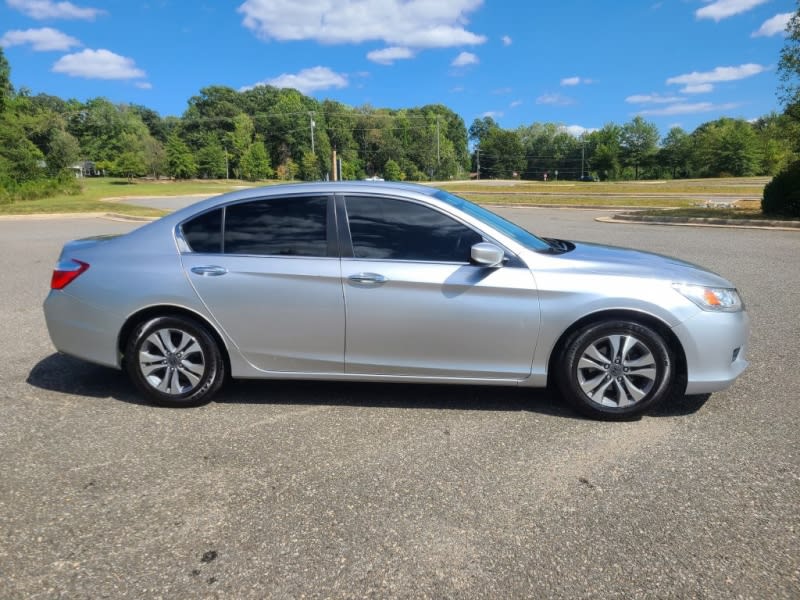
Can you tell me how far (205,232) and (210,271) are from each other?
13.6 inches

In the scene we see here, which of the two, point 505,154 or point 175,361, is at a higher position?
point 505,154

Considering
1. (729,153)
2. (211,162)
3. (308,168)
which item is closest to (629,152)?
(729,153)

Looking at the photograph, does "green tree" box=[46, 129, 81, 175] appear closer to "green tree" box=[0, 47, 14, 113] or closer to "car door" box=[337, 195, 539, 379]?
"green tree" box=[0, 47, 14, 113]

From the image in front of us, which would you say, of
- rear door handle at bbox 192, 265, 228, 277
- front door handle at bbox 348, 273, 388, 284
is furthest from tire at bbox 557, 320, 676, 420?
rear door handle at bbox 192, 265, 228, 277

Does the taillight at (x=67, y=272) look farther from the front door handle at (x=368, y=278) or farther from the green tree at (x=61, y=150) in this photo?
the green tree at (x=61, y=150)

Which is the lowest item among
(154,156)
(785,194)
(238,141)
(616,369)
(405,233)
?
(616,369)

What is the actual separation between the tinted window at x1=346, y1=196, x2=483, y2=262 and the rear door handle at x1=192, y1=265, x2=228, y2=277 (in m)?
0.95

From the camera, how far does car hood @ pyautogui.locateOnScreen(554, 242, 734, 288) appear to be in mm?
3754

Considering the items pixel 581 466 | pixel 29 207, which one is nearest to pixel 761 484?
pixel 581 466

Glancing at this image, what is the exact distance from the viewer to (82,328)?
410 cm

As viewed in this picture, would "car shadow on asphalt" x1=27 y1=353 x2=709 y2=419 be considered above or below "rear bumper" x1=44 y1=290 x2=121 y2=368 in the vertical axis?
below

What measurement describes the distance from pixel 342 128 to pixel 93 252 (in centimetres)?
11117

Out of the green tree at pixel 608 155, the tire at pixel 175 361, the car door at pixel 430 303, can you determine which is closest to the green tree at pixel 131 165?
the green tree at pixel 608 155

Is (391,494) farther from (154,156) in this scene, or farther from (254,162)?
(254,162)
